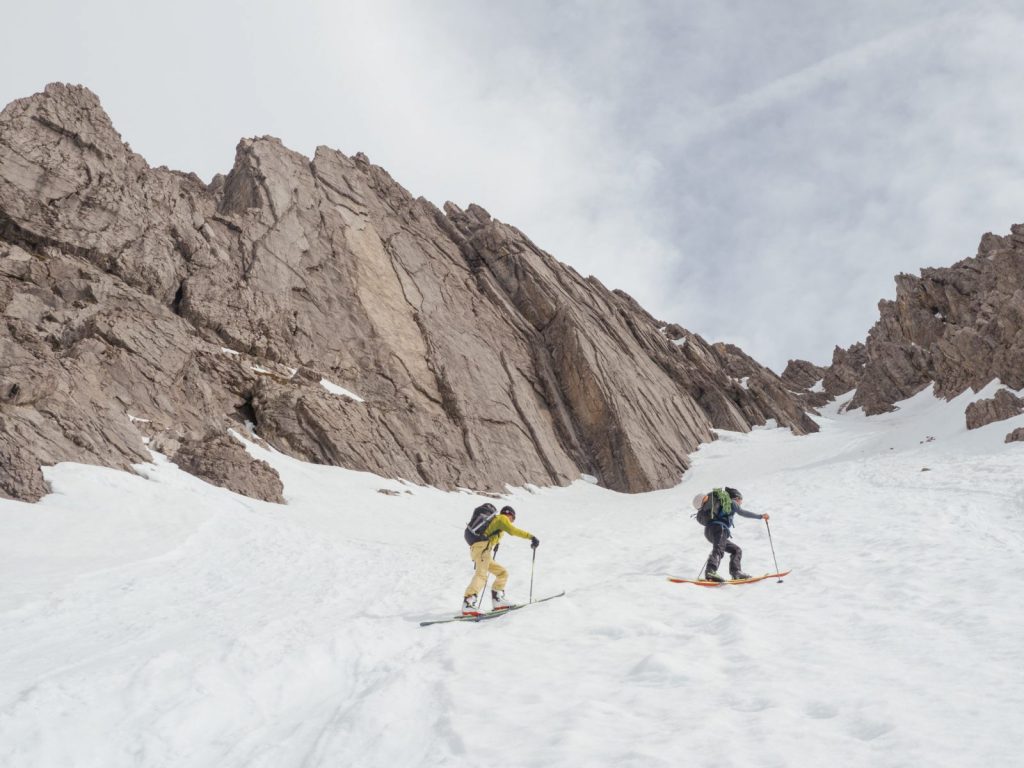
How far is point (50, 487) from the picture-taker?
674 inches

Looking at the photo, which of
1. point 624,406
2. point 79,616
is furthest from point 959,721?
point 624,406

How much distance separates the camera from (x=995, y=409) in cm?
3616

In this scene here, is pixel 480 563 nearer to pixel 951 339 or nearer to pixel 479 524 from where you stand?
pixel 479 524

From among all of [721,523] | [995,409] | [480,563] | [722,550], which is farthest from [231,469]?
[995,409]

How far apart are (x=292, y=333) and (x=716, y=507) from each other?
33.3 metres

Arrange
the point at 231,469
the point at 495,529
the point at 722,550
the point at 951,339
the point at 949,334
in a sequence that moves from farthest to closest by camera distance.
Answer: the point at 949,334 → the point at 951,339 → the point at 231,469 → the point at 722,550 → the point at 495,529

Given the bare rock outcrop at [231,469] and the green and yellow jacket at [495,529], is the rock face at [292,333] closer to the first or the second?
the bare rock outcrop at [231,469]

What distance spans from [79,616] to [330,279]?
124 feet

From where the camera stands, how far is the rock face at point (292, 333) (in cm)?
2516

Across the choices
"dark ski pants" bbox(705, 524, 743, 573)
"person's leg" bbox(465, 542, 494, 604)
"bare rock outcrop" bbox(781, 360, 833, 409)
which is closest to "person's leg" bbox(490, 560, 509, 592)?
"person's leg" bbox(465, 542, 494, 604)

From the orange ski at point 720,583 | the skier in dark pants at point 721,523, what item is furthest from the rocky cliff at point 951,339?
the orange ski at point 720,583

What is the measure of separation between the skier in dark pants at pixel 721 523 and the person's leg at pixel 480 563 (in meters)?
4.51

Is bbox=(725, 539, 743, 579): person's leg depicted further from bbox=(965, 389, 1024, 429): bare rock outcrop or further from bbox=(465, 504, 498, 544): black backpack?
bbox=(965, 389, 1024, 429): bare rock outcrop

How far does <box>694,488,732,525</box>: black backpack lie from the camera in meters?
13.3
